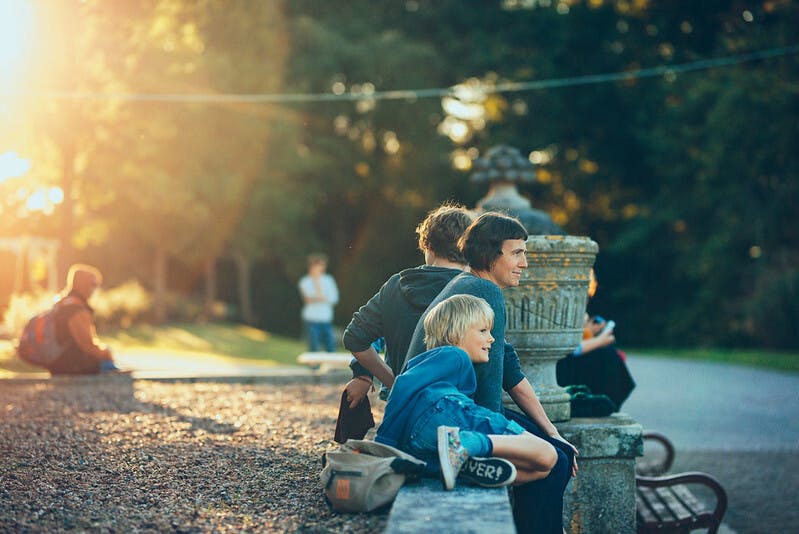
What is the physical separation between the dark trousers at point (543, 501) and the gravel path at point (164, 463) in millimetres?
781

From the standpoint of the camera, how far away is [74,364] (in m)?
11.4

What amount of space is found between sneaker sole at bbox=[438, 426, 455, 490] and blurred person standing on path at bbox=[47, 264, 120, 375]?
24.8ft

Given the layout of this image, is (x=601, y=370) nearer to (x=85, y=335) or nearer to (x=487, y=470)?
(x=487, y=470)

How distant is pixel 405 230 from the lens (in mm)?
40781

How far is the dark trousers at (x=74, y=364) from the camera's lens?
37.4 feet

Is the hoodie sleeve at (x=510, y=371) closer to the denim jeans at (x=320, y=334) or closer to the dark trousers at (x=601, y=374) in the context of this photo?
the dark trousers at (x=601, y=374)

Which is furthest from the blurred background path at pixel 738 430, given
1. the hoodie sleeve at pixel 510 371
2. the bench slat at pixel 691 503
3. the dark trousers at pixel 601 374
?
the hoodie sleeve at pixel 510 371

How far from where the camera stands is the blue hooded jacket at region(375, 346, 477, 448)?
4469 mm

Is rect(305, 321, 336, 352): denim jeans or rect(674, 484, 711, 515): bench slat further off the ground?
rect(305, 321, 336, 352): denim jeans

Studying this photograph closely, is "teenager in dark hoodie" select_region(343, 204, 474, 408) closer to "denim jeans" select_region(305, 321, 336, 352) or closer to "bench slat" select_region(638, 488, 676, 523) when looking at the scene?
"bench slat" select_region(638, 488, 676, 523)

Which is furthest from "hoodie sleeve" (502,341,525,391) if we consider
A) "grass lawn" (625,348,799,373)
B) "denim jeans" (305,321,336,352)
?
"grass lawn" (625,348,799,373)

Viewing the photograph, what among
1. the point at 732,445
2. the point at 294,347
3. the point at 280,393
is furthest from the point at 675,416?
the point at 294,347

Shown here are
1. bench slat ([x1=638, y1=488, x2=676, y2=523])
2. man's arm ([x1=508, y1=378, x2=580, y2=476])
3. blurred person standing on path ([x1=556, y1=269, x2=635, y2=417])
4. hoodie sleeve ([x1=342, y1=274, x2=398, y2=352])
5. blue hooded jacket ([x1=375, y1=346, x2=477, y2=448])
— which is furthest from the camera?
blurred person standing on path ([x1=556, y1=269, x2=635, y2=417])

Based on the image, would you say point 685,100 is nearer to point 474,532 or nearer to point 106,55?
point 106,55
